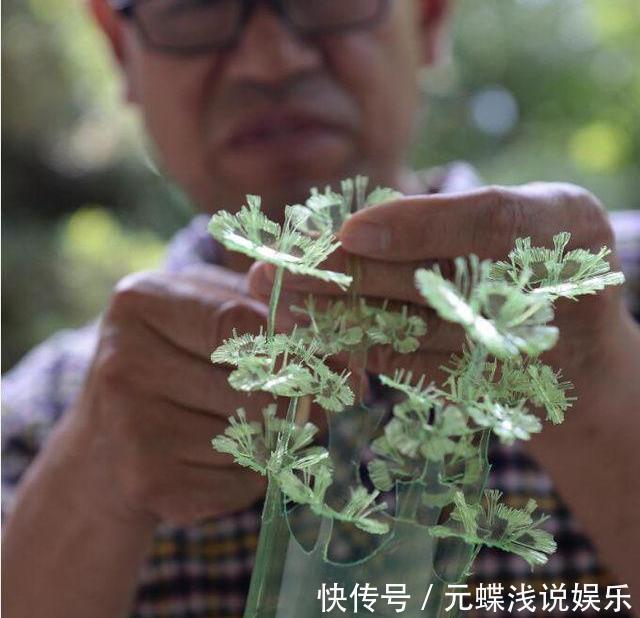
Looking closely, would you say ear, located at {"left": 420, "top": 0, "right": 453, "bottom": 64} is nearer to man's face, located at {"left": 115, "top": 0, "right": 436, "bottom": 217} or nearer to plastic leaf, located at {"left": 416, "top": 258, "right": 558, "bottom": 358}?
man's face, located at {"left": 115, "top": 0, "right": 436, "bottom": 217}

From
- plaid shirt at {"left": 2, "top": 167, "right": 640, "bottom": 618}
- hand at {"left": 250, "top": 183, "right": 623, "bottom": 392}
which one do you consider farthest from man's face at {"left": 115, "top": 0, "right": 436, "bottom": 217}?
hand at {"left": 250, "top": 183, "right": 623, "bottom": 392}

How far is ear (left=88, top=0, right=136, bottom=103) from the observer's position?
76 centimetres

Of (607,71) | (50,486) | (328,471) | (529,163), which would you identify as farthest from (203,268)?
(607,71)

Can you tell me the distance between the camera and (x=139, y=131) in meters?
1.69

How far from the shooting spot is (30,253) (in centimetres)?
158

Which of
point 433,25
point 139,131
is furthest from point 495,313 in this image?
point 139,131

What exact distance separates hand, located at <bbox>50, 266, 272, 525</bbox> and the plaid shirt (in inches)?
8.4

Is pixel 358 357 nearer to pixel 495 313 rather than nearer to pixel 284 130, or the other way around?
pixel 495 313

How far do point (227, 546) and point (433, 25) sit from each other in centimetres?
45

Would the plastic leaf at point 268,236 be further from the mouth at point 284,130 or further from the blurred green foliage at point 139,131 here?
the blurred green foliage at point 139,131

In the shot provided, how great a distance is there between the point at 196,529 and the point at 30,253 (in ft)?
3.53

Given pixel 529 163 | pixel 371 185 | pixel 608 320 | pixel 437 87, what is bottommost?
pixel 608 320

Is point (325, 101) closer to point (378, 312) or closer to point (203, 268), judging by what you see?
point (203, 268)

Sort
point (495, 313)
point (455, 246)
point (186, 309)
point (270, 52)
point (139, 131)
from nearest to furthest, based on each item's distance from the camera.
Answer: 1. point (495, 313)
2. point (455, 246)
3. point (186, 309)
4. point (270, 52)
5. point (139, 131)
